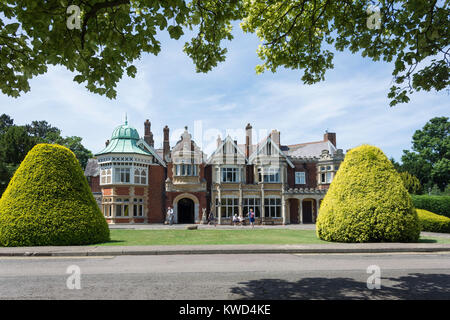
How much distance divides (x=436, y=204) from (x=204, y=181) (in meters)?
22.9

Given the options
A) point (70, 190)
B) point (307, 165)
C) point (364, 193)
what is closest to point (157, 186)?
point (307, 165)

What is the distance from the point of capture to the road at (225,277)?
656cm

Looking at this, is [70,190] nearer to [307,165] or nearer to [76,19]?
[76,19]

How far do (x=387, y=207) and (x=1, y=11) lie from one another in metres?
15.5

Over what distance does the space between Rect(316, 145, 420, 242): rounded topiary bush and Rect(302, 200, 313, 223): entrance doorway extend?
26372 mm

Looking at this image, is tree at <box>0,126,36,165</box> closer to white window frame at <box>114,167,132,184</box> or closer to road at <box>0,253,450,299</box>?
white window frame at <box>114,167,132,184</box>

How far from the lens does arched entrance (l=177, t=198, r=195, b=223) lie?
40500 millimetres

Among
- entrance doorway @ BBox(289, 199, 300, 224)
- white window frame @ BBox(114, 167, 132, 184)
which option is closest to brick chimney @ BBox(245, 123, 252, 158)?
entrance doorway @ BBox(289, 199, 300, 224)

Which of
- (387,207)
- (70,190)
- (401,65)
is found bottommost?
(387,207)

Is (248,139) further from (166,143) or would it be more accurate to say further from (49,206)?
(49,206)

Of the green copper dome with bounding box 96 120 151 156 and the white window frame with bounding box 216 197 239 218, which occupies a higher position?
the green copper dome with bounding box 96 120 151 156

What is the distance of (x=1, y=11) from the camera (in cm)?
611

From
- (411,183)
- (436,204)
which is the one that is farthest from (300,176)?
(436,204)
